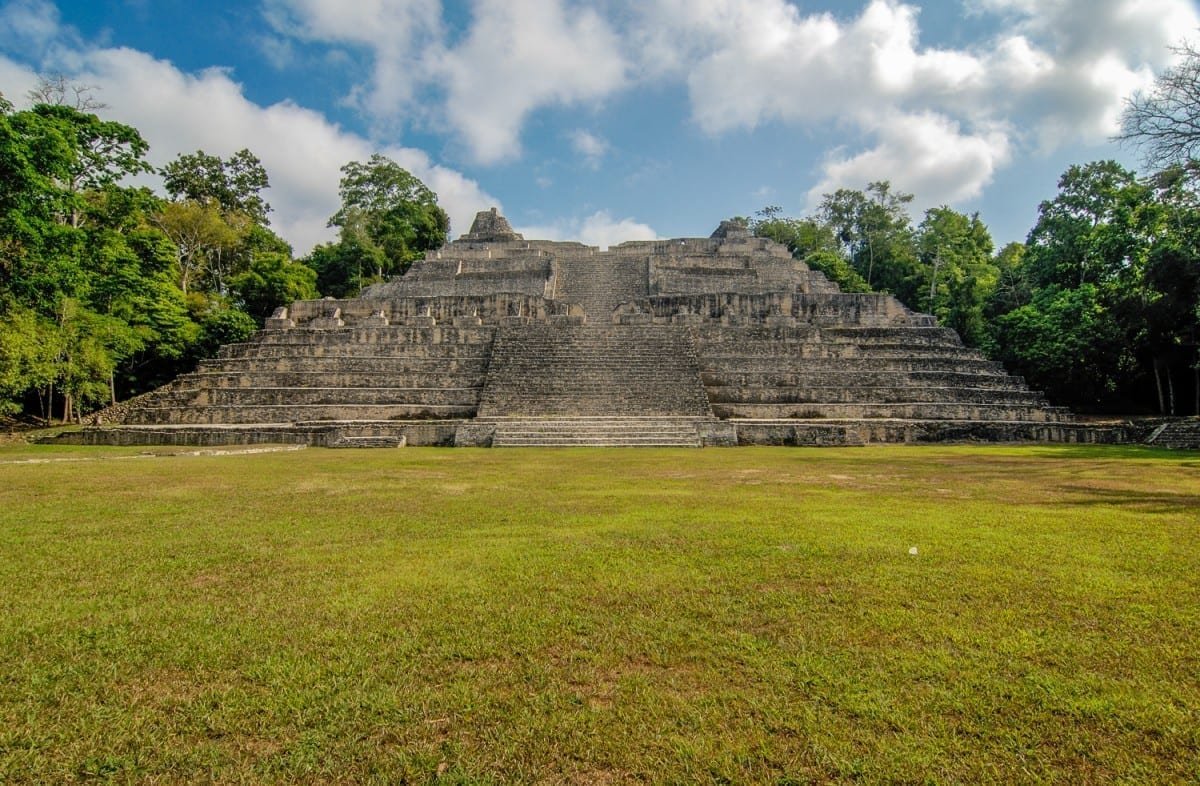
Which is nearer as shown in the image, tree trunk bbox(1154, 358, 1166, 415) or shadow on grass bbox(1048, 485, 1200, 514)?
shadow on grass bbox(1048, 485, 1200, 514)

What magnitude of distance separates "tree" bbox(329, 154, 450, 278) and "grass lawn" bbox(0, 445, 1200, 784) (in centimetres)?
3504

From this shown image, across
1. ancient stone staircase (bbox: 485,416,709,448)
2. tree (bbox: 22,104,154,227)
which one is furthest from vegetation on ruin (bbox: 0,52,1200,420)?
ancient stone staircase (bbox: 485,416,709,448)

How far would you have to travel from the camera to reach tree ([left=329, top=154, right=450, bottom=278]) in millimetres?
37812

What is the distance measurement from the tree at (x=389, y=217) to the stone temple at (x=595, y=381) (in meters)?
15.3

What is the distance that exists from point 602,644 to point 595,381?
1384 centimetres

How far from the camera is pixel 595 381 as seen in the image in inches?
641

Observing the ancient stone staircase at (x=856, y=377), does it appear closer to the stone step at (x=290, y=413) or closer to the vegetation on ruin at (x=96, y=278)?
the stone step at (x=290, y=413)

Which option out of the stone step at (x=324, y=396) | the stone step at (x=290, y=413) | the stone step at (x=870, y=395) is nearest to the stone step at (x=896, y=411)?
the stone step at (x=870, y=395)

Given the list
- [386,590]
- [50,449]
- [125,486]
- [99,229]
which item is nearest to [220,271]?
[99,229]

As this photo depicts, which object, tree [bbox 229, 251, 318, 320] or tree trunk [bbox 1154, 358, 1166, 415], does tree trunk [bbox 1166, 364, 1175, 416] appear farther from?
tree [bbox 229, 251, 318, 320]

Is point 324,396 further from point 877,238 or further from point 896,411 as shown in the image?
point 877,238

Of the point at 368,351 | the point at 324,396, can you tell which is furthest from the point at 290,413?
the point at 368,351

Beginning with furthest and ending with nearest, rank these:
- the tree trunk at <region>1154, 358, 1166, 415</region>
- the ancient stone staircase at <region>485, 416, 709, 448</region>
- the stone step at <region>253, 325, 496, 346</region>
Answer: the tree trunk at <region>1154, 358, 1166, 415</region>
the stone step at <region>253, 325, 496, 346</region>
the ancient stone staircase at <region>485, 416, 709, 448</region>

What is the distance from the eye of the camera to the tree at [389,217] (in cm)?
3781
